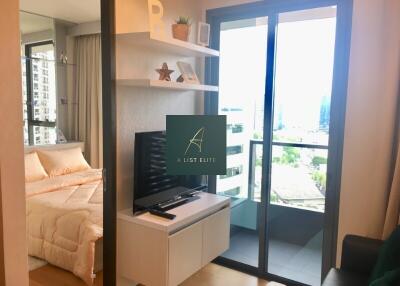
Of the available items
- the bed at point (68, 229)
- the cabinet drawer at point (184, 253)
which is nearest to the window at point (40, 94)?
the bed at point (68, 229)

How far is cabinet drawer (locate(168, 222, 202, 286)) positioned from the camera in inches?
89.1

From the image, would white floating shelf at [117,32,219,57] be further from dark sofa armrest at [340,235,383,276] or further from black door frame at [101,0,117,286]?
→ dark sofa armrest at [340,235,383,276]

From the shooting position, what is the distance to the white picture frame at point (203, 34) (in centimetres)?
276

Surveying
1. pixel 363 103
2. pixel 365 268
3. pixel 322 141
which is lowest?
pixel 365 268

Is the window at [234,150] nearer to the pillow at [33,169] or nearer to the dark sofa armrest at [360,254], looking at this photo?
the dark sofa armrest at [360,254]

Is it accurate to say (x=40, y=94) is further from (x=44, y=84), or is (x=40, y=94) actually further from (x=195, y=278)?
(x=195, y=278)

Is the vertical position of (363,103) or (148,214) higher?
A: (363,103)

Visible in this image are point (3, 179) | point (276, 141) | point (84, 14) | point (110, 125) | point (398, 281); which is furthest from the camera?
point (84, 14)

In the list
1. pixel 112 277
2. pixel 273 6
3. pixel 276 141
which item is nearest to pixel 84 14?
pixel 273 6

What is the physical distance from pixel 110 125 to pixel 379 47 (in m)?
1.92

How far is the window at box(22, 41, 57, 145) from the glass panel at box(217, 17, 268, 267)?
3.06 meters

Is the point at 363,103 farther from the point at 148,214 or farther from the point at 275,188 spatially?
the point at 148,214

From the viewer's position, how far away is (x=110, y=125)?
229 cm

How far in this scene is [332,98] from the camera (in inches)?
99.8
